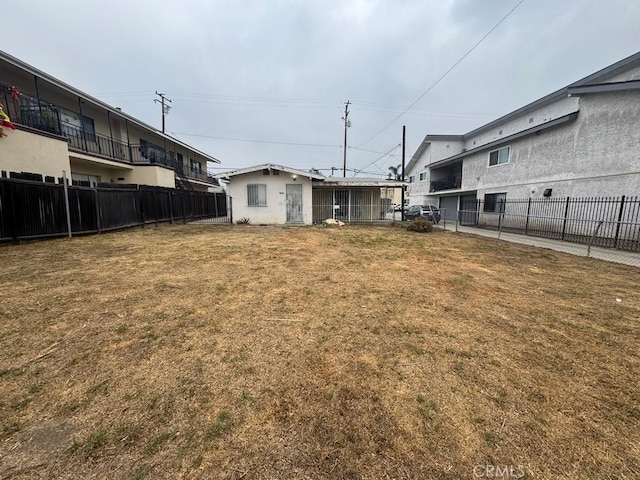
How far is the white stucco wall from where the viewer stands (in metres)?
16.2

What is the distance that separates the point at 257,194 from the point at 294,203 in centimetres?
233

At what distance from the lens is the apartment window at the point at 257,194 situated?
640 inches

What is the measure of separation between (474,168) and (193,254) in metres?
21.0

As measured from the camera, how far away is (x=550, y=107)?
1608cm

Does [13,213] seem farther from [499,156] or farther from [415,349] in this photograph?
[499,156]

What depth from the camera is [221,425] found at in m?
1.86

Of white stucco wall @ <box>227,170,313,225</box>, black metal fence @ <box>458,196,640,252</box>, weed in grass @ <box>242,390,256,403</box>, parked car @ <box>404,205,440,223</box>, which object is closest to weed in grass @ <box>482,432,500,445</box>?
weed in grass @ <box>242,390,256,403</box>

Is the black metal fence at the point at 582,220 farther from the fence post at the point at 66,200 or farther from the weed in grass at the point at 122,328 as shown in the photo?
the fence post at the point at 66,200

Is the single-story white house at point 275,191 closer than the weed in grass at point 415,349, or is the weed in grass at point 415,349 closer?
the weed in grass at point 415,349

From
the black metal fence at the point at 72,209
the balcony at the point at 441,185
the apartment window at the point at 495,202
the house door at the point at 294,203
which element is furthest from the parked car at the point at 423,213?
the black metal fence at the point at 72,209

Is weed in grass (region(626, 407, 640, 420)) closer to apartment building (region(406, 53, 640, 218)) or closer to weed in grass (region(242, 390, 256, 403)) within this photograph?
weed in grass (region(242, 390, 256, 403))

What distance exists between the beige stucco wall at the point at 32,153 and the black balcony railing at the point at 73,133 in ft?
6.34

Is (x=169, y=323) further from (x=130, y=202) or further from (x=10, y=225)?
(x=130, y=202)

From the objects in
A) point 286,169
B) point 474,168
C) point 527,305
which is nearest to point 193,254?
point 527,305
